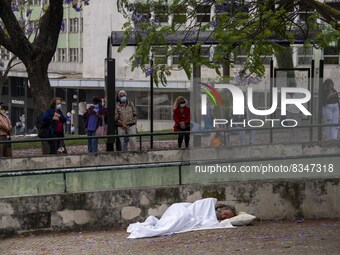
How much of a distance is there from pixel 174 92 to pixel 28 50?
18.9 m

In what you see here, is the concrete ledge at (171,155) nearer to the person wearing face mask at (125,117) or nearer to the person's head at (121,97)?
the person wearing face mask at (125,117)

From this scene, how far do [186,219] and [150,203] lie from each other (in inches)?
30.1

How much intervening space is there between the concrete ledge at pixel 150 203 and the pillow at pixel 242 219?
45 cm

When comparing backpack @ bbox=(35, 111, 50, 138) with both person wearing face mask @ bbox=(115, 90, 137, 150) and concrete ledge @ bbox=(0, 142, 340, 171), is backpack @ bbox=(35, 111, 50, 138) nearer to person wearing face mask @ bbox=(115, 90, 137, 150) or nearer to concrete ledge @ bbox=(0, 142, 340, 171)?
person wearing face mask @ bbox=(115, 90, 137, 150)

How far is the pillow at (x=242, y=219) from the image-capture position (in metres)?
15.6

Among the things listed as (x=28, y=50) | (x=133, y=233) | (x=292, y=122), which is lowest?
(x=133, y=233)

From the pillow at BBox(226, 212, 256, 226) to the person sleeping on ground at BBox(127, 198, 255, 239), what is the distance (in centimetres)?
7

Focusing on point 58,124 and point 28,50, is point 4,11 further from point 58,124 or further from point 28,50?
point 58,124

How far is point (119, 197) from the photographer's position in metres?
16.0

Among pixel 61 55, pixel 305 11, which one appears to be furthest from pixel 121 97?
pixel 61 55

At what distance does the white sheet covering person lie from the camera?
15.2 m

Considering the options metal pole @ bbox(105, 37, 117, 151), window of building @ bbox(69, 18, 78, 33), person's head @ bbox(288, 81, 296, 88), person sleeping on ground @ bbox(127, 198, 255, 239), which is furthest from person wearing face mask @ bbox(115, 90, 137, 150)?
window of building @ bbox(69, 18, 78, 33)

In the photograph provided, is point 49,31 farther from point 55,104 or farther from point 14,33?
point 55,104

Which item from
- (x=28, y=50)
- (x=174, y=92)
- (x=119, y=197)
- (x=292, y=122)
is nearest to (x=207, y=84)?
(x=292, y=122)
